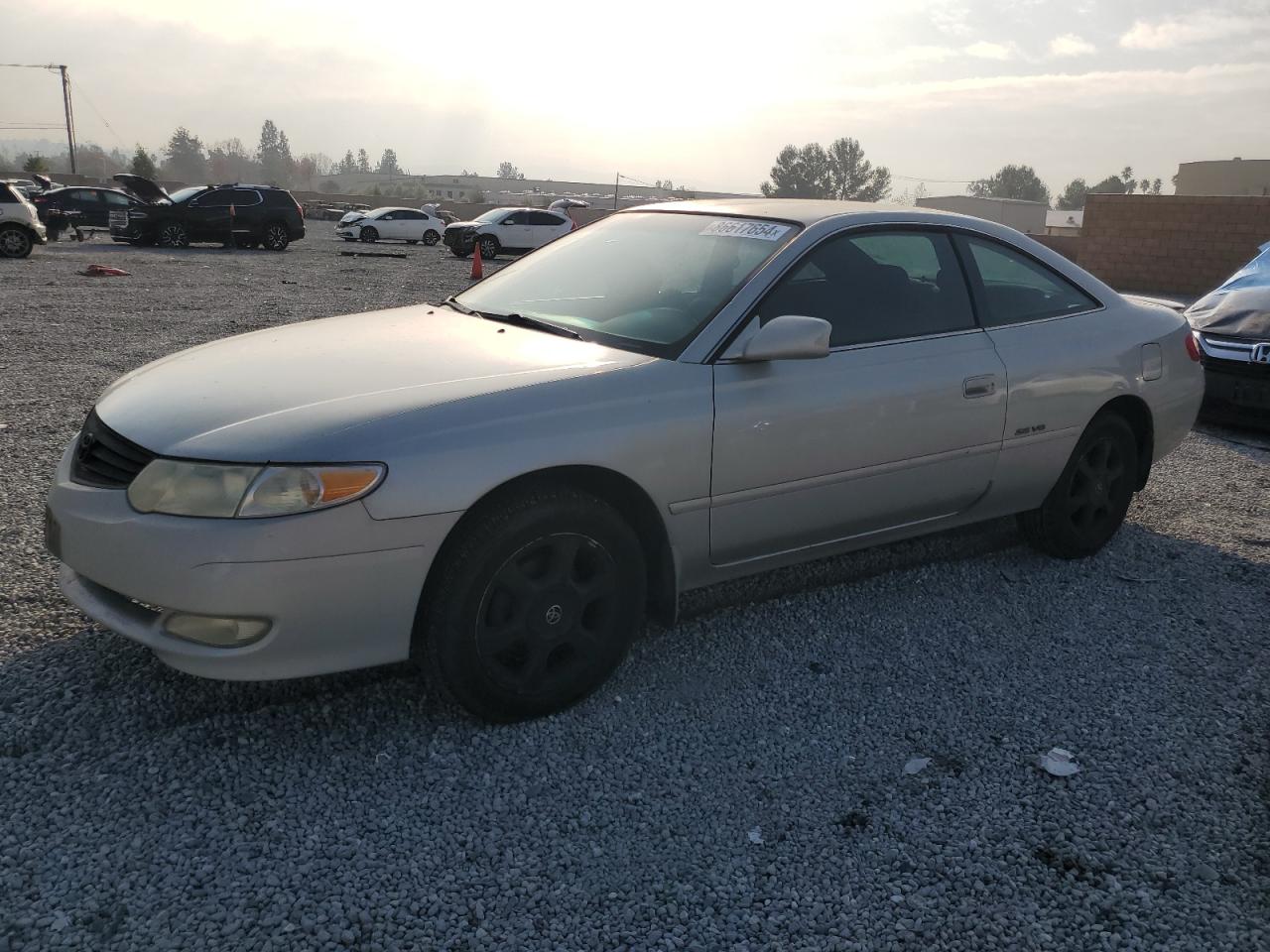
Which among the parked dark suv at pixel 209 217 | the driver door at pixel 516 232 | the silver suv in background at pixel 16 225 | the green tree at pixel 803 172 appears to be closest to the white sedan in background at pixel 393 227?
the driver door at pixel 516 232

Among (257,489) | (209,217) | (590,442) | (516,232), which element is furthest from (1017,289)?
(516,232)

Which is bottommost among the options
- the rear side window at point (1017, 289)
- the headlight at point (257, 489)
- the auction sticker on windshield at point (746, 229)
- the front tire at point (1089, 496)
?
the front tire at point (1089, 496)

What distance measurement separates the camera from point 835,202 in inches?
169

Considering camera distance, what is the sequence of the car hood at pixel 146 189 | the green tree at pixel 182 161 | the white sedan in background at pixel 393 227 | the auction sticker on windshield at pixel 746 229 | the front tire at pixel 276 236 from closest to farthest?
the auction sticker on windshield at pixel 746 229 → the car hood at pixel 146 189 → the front tire at pixel 276 236 → the white sedan in background at pixel 393 227 → the green tree at pixel 182 161

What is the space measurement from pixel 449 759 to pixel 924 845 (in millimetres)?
1316

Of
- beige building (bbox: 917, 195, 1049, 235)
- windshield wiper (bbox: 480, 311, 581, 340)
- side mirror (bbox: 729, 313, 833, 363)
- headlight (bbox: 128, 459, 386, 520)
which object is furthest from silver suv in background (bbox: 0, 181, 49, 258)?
beige building (bbox: 917, 195, 1049, 235)

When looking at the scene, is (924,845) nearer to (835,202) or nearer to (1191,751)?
(1191,751)

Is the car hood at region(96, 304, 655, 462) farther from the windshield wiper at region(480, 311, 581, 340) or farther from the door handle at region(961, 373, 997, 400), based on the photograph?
the door handle at region(961, 373, 997, 400)

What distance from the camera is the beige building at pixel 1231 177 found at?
49344mm

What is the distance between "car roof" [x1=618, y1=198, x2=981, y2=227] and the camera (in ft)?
13.0

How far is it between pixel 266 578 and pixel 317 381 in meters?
0.74

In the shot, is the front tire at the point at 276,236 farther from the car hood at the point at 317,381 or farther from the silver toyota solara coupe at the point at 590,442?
the car hood at the point at 317,381

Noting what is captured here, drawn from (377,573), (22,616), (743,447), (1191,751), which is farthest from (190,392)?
(1191,751)

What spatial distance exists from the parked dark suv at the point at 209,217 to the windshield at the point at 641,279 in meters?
22.6
